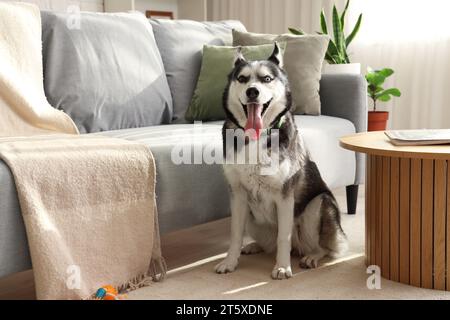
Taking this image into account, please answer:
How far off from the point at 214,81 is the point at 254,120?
2.56 feet

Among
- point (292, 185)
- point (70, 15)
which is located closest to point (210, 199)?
A: point (292, 185)

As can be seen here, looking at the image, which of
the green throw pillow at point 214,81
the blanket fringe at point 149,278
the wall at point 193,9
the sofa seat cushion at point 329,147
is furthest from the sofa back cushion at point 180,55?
the wall at point 193,9

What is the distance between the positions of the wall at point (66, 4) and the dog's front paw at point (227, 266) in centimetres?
247

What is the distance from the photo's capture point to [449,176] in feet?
5.45

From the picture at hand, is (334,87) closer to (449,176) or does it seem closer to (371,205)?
(371,205)

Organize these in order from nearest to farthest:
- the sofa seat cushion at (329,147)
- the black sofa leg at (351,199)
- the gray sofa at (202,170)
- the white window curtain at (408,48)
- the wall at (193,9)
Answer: the gray sofa at (202,170) → the sofa seat cushion at (329,147) → the black sofa leg at (351,199) → the white window curtain at (408,48) → the wall at (193,9)

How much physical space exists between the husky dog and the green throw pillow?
64cm

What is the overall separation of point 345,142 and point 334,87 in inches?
34.7

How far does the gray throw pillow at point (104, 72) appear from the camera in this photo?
7.26 feet

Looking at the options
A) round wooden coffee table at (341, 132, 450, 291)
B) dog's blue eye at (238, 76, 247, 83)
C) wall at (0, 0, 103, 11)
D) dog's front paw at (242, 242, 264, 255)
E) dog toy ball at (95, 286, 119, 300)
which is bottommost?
dog's front paw at (242, 242, 264, 255)

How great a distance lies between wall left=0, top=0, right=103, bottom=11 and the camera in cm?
366

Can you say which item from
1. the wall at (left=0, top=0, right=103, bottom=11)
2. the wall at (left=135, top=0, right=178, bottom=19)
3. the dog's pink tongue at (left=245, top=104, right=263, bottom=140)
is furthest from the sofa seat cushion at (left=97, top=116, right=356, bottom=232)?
the wall at (left=135, top=0, right=178, bottom=19)

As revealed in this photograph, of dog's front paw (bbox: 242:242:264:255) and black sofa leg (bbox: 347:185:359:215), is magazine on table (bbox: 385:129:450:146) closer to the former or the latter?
dog's front paw (bbox: 242:242:264:255)

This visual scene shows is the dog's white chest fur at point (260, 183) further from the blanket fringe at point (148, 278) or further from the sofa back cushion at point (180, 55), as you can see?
the sofa back cushion at point (180, 55)
